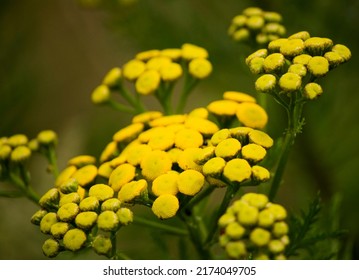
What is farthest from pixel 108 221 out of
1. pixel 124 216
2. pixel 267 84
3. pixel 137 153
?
pixel 267 84

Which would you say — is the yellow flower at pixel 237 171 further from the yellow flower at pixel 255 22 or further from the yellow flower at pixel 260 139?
the yellow flower at pixel 255 22

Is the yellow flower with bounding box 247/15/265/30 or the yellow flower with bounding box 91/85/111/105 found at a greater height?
the yellow flower with bounding box 247/15/265/30

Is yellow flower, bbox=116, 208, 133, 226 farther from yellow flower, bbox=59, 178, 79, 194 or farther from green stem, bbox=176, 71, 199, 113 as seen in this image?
green stem, bbox=176, 71, 199, 113

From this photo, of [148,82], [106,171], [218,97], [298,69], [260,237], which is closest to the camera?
[260,237]

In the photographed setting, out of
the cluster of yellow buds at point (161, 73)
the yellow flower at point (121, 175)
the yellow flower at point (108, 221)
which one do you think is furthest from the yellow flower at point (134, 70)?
the yellow flower at point (108, 221)

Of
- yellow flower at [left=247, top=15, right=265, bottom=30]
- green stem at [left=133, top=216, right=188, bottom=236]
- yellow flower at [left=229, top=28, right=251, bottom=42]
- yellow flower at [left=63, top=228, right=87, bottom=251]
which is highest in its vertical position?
yellow flower at [left=247, top=15, right=265, bottom=30]

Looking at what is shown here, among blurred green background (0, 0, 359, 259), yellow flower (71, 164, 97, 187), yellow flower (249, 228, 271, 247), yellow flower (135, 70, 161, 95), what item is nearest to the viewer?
yellow flower (249, 228, 271, 247)

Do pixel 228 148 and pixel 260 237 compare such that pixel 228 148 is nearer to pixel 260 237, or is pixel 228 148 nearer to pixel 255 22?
pixel 260 237

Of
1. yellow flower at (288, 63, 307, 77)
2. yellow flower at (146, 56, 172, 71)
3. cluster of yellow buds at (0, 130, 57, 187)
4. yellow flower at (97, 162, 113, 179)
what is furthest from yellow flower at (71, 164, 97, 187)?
yellow flower at (288, 63, 307, 77)
